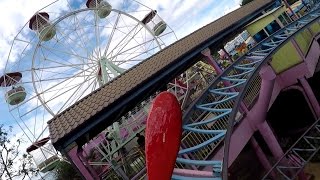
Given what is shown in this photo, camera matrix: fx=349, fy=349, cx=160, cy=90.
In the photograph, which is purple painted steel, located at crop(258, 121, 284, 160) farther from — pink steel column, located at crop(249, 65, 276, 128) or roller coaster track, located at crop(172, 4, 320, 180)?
roller coaster track, located at crop(172, 4, 320, 180)

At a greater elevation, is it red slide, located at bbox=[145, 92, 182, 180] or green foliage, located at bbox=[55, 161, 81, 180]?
red slide, located at bbox=[145, 92, 182, 180]

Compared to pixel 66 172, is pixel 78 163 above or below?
above

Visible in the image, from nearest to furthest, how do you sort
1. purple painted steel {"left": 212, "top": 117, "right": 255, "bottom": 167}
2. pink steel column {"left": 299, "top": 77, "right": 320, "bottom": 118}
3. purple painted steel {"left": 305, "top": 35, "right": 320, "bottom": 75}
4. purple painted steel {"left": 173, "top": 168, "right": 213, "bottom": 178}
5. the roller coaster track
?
purple painted steel {"left": 173, "top": 168, "right": 213, "bottom": 178}, the roller coaster track, purple painted steel {"left": 212, "top": 117, "right": 255, "bottom": 167}, pink steel column {"left": 299, "top": 77, "right": 320, "bottom": 118}, purple painted steel {"left": 305, "top": 35, "right": 320, "bottom": 75}

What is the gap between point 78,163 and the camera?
796 centimetres

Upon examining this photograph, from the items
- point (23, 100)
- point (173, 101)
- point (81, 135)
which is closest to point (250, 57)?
point (81, 135)

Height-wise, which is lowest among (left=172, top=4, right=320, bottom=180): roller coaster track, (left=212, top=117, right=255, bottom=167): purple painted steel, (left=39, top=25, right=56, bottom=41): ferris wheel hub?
(left=212, top=117, right=255, bottom=167): purple painted steel

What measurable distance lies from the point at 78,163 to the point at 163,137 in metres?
4.55

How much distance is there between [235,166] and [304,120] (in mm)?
4059

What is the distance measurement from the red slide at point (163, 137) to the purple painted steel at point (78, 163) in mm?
4043

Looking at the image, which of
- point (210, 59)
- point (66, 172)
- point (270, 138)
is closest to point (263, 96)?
point (270, 138)

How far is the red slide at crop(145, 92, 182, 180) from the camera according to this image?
3.83 meters

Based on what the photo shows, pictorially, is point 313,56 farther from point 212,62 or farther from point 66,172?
point 66,172

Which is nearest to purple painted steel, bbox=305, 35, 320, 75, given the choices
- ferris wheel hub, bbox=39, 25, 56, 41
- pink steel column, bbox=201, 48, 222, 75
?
pink steel column, bbox=201, 48, 222, 75

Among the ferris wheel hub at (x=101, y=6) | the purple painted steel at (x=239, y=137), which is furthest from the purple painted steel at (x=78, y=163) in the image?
the ferris wheel hub at (x=101, y=6)
